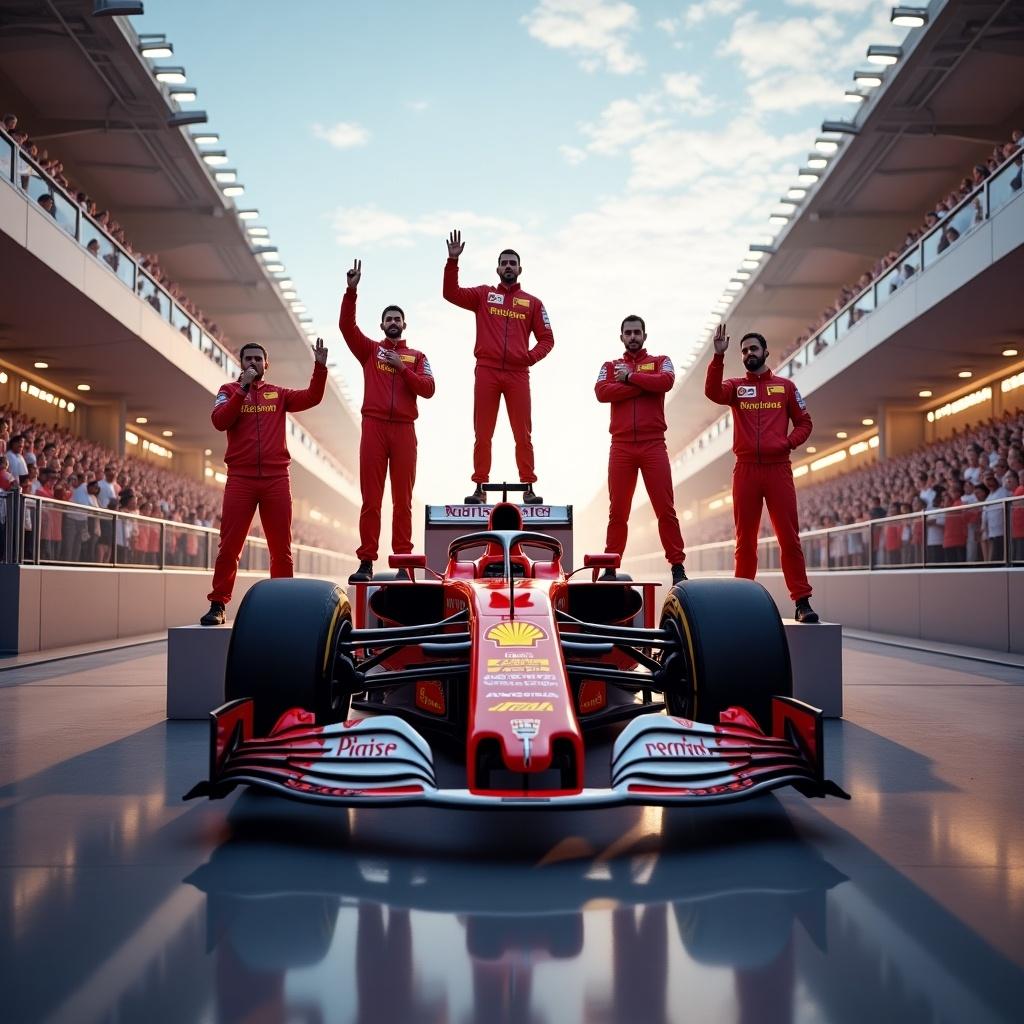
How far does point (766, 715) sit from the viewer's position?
4.09 metres

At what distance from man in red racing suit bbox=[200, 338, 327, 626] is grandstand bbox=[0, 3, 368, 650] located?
16.5 feet

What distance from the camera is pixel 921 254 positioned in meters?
16.9

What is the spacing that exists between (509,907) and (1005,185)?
1350 cm

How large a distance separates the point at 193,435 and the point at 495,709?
2872 cm

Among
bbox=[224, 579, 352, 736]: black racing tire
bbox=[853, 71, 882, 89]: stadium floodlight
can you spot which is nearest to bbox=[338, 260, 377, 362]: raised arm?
bbox=[224, 579, 352, 736]: black racing tire

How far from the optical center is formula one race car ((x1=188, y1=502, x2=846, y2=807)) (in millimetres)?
3234

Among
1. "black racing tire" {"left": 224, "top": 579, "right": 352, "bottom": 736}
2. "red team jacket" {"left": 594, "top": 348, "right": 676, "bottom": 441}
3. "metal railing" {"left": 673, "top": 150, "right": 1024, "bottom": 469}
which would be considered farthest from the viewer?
"metal railing" {"left": 673, "top": 150, "right": 1024, "bottom": 469}

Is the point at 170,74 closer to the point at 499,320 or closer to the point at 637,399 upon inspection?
the point at 499,320

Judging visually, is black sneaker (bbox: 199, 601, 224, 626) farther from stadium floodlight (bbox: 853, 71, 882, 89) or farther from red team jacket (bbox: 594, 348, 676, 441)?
stadium floodlight (bbox: 853, 71, 882, 89)

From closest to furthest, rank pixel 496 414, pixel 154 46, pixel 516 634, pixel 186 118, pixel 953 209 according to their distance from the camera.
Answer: pixel 516 634 → pixel 496 414 → pixel 953 209 → pixel 154 46 → pixel 186 118

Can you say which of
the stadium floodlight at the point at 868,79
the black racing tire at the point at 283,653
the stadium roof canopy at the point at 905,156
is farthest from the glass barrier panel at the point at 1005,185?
the black racing tire at the point at 283,653

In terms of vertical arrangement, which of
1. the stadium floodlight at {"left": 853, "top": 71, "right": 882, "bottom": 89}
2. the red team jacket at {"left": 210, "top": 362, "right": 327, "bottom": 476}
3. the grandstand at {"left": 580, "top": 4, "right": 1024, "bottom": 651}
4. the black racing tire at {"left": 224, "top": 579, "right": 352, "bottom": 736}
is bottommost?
the black racing tire at {"left": 224, "top": 579, "right": 352, "bottom": 736}

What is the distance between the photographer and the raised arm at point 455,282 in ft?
24.4

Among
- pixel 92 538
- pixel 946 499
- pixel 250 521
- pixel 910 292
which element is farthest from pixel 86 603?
pixel 910 292
